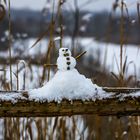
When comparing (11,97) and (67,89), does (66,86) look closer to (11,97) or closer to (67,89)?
(67,89)

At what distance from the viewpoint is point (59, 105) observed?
1.11 meters

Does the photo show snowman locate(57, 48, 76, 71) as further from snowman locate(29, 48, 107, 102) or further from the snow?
the snow

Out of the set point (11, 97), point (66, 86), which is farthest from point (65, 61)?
point (11, 97)

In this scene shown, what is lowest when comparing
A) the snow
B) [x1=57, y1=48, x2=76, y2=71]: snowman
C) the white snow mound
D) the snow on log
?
the snow on log

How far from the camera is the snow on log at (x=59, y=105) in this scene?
1.11 meters

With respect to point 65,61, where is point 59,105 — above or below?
below

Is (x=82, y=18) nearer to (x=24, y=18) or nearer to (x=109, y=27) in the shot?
(x=109, y=27)

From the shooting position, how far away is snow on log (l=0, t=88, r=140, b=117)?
3.65 feet

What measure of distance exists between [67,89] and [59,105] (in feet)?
0.16

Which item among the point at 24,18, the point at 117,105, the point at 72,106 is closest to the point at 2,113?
the point at 72,106

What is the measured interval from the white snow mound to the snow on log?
1 centimetres

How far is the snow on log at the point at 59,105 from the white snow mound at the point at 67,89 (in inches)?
0.5

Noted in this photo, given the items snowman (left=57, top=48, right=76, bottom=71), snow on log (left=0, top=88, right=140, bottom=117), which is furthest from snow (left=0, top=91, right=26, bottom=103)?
snowman (left=57, top=48, right=76, bottom=71)

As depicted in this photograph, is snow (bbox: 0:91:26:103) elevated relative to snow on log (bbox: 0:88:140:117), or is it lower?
elevated
